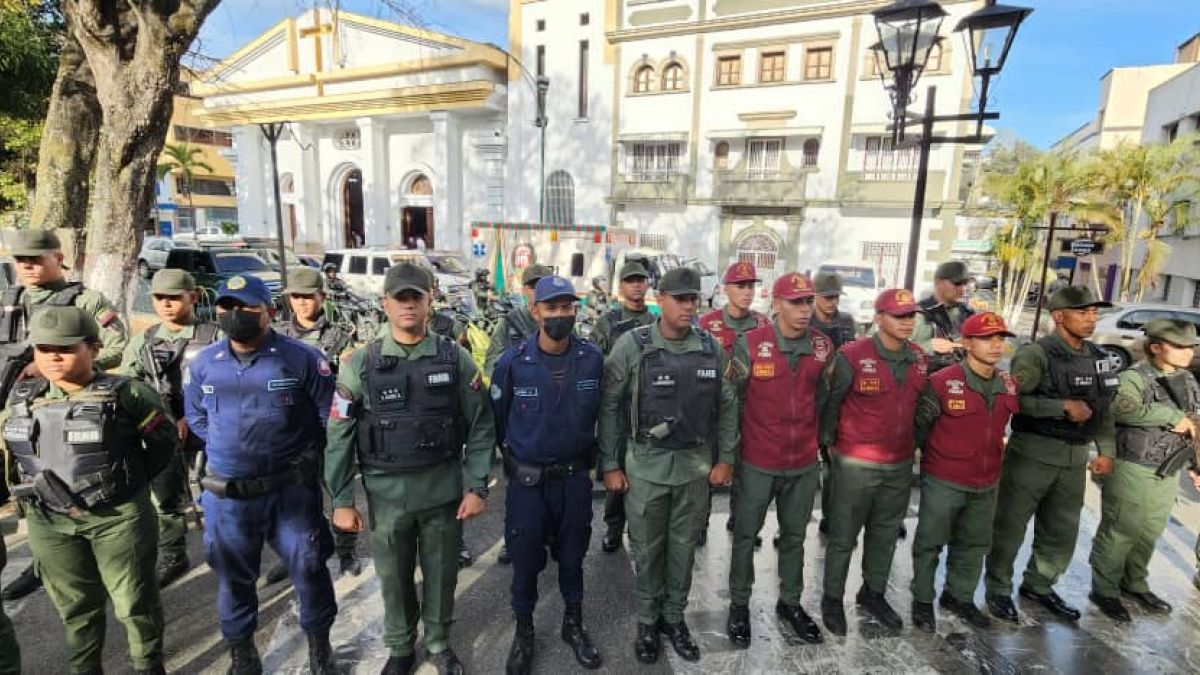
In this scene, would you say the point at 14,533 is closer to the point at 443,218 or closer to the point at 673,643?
the point at 673,643

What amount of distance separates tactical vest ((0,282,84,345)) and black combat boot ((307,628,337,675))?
3.25 m

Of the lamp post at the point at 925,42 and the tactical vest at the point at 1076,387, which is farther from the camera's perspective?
the lamp post at the point at 925,42

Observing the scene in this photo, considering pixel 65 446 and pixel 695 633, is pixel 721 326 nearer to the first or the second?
pixel 695 633

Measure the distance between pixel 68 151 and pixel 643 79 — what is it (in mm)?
18337

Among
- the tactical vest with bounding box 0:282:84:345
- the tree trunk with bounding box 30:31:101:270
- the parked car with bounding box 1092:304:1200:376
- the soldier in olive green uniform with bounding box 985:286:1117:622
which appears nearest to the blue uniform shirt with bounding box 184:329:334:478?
the tactical vest with bounding box 0:282:84:345

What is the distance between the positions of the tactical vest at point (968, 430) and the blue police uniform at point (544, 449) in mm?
2045

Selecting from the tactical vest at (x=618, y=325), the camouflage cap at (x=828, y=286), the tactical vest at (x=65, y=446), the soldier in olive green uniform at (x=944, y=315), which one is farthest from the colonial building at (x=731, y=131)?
the tactical vest at (x=65, y=446)

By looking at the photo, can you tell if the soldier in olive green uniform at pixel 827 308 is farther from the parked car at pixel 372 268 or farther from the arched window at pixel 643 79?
the arched window at pixel 643 79

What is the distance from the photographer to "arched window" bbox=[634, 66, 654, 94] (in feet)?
69.8

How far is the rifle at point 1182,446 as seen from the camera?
11.4 feet

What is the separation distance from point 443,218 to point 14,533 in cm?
2058

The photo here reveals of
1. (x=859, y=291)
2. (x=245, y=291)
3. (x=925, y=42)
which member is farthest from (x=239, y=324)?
(x=859, y=291)

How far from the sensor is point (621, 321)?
4.92 m

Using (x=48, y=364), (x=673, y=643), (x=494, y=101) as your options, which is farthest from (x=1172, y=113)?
(x=48, y=364)
